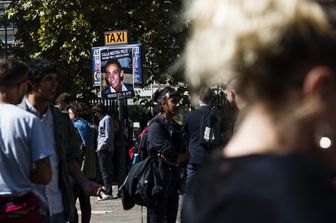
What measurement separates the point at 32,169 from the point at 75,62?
16.9 meters

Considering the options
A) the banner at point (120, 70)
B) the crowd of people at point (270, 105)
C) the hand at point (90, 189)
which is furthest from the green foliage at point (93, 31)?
the crowd of people at point (270, 105)

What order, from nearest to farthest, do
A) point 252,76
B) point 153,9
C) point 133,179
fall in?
1. point 252,76
2. point 133,179
3. point 153,9

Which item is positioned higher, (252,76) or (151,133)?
(252,76)

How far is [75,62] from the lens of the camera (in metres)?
21.7

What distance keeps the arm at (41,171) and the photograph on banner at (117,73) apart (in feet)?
31.8

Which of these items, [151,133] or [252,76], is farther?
[151,133]

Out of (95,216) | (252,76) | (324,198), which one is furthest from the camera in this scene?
(95,216)

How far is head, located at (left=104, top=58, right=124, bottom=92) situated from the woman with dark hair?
248 inches

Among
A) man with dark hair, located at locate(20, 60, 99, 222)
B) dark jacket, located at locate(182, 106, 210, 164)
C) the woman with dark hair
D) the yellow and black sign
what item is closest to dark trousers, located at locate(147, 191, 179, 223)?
the woman with dark hair

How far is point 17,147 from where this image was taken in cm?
A: 479

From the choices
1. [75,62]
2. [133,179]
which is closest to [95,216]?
[133,179]

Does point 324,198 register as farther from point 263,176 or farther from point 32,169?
point 32,169

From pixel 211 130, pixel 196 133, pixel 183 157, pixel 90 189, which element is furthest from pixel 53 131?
pixel 196 133

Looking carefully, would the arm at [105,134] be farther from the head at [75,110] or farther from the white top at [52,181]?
the white top at [52,181]
